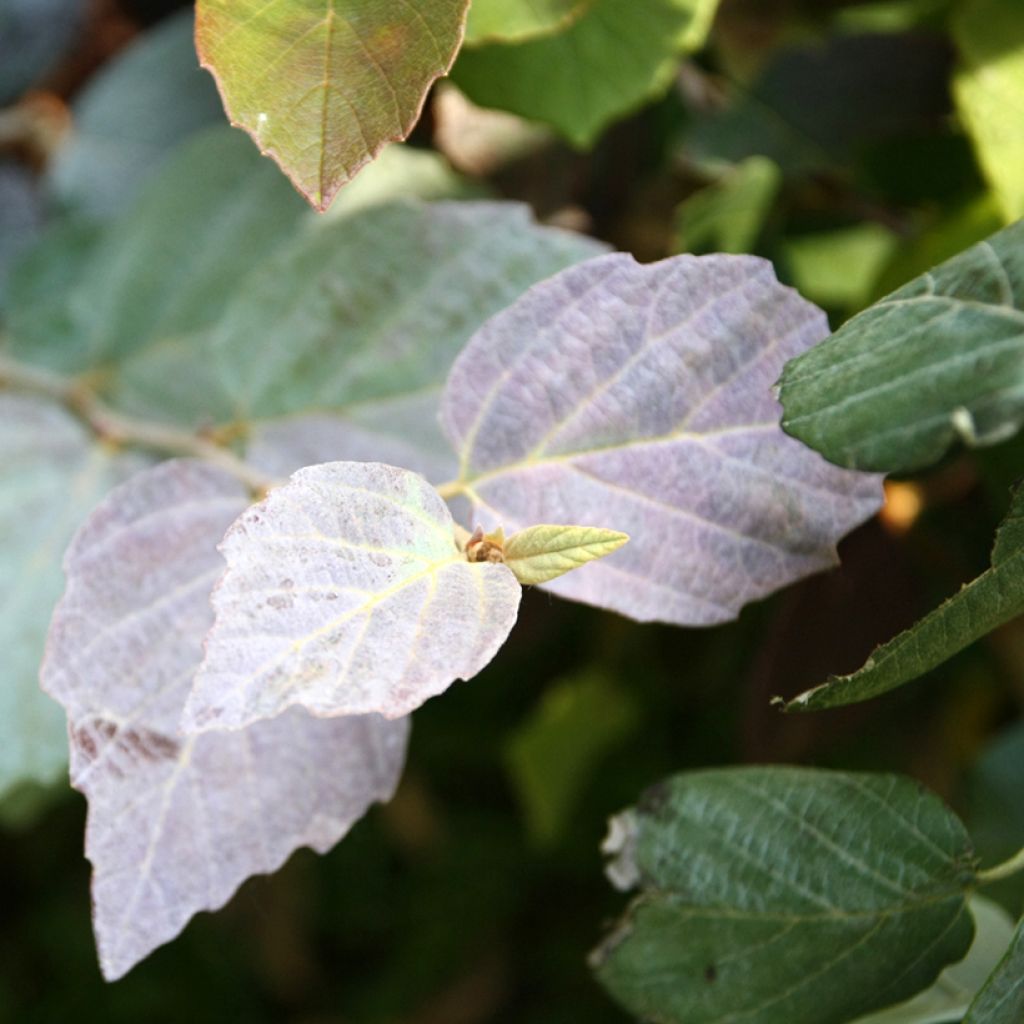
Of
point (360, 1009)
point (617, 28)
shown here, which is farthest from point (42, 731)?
point (360, 1009)

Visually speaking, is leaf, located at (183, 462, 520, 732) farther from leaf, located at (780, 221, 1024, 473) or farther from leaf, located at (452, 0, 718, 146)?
leaf, located at (452, 0, 718, 146)

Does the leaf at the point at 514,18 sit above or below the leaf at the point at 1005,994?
above

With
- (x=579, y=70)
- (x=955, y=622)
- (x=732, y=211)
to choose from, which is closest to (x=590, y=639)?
(x=732, y=211)

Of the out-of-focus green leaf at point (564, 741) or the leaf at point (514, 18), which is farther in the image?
the out-of-focus green leaf at point (564, 741)

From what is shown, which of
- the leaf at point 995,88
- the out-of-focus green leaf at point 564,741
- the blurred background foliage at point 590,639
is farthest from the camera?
the out-of-focus green leaf at point 564,741

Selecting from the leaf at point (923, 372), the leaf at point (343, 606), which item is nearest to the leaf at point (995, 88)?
the leaf at point (923, 372)

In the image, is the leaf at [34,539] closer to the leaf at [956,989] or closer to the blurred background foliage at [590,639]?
the blurred background foliage at [590,639]

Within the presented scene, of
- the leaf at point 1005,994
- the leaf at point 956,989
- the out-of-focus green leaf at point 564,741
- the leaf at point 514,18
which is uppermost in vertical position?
the leaf at point 514,18
